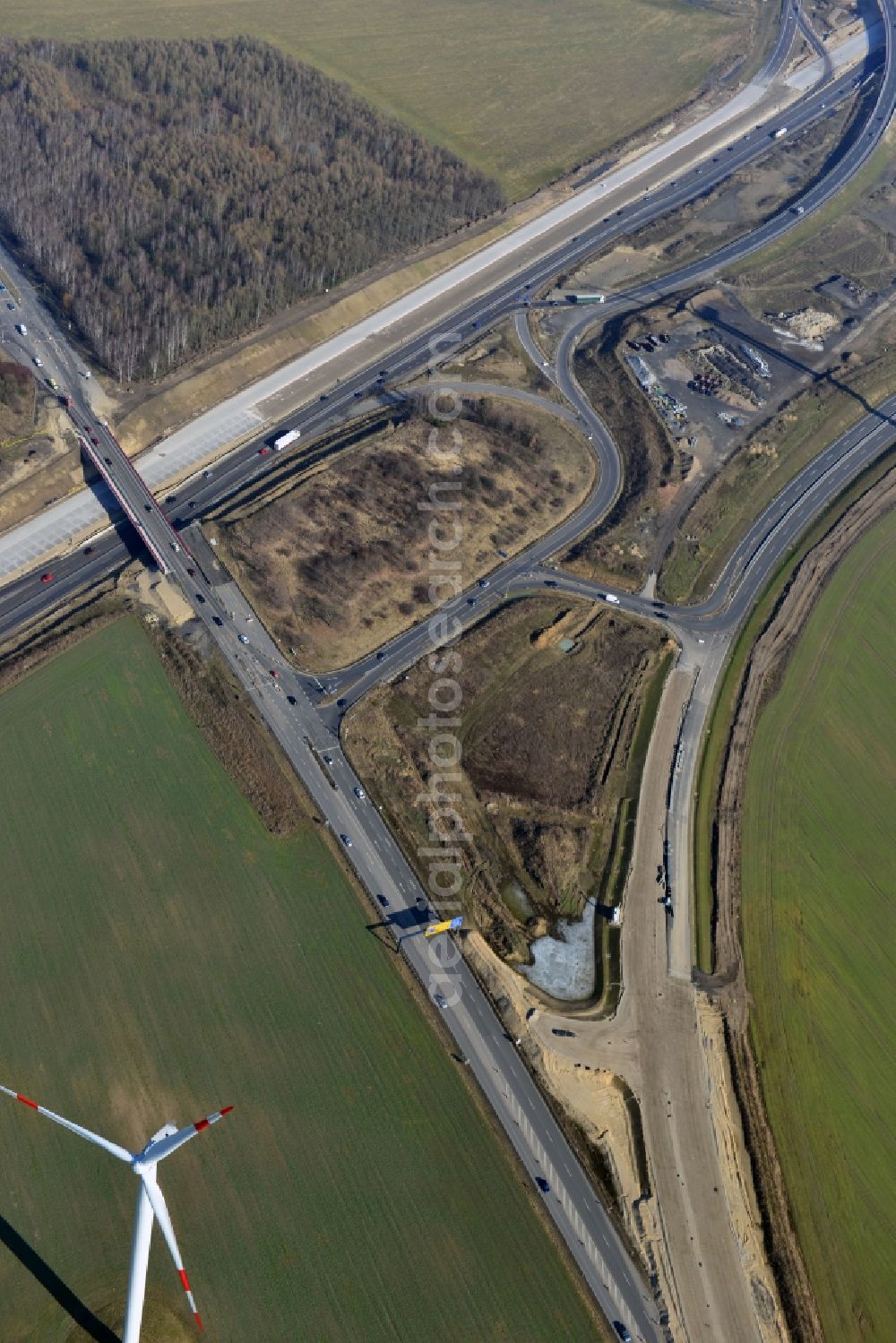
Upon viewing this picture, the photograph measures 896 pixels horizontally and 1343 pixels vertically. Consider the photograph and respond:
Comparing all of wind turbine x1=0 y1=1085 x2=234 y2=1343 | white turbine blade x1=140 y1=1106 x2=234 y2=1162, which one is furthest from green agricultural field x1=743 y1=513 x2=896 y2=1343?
wind turbine x1=0 y1=1085 x2=234 y2=1343

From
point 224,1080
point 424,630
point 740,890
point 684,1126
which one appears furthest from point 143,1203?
point 424,630

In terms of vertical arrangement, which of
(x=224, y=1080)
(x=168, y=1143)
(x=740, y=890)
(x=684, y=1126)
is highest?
(x=224, y=1080)

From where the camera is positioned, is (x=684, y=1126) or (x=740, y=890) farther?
(x=740, y=890)

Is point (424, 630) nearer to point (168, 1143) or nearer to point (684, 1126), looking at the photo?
point (684, 1126)

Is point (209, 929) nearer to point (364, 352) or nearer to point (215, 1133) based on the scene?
point (215, 1133)

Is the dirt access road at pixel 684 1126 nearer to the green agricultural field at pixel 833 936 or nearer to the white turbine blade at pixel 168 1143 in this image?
the green agricultural field at pixel 833 936
